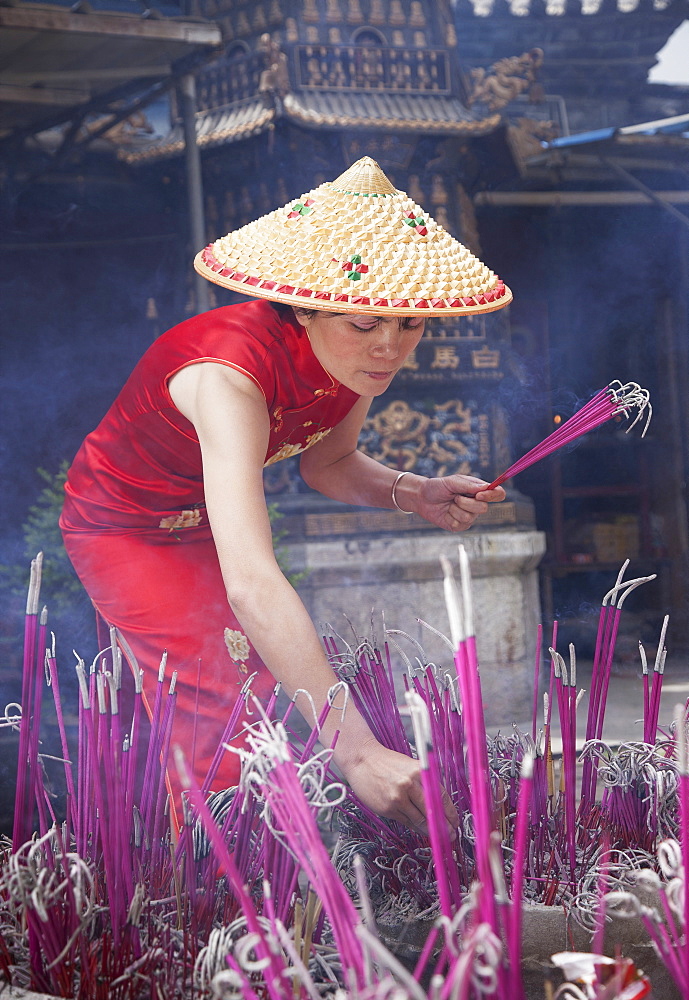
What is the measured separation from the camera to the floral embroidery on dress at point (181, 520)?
209 cm

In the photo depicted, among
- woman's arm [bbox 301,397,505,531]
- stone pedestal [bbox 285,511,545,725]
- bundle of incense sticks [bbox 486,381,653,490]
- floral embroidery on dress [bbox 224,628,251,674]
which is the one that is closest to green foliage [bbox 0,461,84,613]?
stone pedestal [bbox 285,511,545,725]

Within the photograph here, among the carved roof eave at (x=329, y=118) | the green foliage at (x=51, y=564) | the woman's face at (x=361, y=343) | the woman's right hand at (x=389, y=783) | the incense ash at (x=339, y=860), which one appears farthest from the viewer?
the carved roof eave at (x=329, y=118)

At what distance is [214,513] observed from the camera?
1.61 metres

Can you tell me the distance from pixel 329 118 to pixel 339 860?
3379 mm

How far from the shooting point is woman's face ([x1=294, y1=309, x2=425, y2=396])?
175 centimetres

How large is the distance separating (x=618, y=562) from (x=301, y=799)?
15.7ft

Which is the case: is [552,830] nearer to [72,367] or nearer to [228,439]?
[228,439]

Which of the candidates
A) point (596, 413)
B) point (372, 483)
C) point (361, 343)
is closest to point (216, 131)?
point (372, 483)

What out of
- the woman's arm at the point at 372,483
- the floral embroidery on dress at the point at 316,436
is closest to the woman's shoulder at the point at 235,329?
the floral embroidery on dress at the point at 316,436

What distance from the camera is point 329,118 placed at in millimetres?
4258

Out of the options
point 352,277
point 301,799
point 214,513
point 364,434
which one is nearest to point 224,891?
point 301,799

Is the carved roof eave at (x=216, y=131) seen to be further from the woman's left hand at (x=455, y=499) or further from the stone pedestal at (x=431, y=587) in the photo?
the woman's left hand at (x=455, y=499)

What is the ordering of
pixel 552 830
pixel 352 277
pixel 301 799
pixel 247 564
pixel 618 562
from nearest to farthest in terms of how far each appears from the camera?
pixel 301 799 < pixel 247 564 < pixel 352 277 < pixel 552 830 < pixel 618 562

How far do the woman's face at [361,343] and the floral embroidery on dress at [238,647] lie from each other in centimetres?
55
